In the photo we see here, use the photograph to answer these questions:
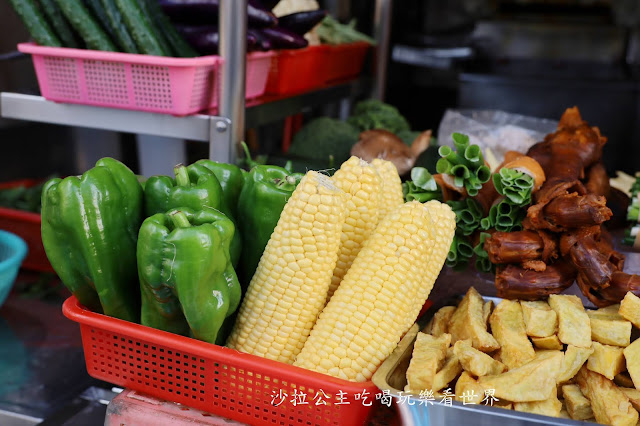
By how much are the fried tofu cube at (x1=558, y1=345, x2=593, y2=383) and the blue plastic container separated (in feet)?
4.86

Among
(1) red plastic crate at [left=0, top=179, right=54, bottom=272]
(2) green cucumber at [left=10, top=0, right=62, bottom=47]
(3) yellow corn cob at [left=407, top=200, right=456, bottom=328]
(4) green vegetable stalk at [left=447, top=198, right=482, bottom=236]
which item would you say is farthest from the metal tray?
(1) red plastic crate at [left=0, top=179, right=54, bottom=272]

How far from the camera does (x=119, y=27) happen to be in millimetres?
1720

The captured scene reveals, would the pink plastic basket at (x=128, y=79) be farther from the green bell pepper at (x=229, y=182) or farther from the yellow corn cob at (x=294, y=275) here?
the yellow corn cob at (x=294, y=275)

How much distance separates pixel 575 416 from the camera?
1.08 meters

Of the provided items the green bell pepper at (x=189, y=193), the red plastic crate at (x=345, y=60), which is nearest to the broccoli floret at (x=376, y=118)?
the red plastic crate at (x=345, y=60)

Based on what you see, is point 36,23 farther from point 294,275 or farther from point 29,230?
point 294,275

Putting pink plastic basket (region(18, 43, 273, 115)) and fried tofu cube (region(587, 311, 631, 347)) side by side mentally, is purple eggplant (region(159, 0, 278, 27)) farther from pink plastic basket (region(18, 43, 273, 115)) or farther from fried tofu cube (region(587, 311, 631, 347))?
fried tofu cube (region(587, 311, 631, 347))

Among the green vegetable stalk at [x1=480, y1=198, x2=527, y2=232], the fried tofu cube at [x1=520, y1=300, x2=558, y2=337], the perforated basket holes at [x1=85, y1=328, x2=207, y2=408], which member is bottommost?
the perforated basket holes at [x1=85, y1=328, x2=207, y2=408]

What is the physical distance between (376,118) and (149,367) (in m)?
1.73

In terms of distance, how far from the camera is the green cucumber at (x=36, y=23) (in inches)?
68.5

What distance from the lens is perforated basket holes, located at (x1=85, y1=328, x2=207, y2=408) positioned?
114 centimetres

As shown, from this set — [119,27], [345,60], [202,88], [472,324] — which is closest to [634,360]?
[472,324]

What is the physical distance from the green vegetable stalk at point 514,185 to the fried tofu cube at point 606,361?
15.5 inches

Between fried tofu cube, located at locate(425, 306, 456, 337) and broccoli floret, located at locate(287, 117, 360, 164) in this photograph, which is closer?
fried tofu cube, located at locate(425, 306, 456, 337)
